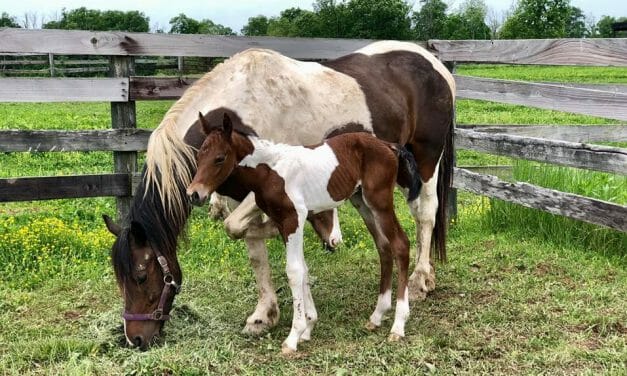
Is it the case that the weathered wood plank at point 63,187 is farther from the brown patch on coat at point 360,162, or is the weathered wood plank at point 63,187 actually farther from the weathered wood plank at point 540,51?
the weathered wood plank at point 540,51

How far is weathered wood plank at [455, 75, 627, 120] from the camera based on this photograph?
461 centimetres

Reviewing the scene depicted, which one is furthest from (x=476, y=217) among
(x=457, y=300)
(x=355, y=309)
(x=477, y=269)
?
(x=355, y=309)

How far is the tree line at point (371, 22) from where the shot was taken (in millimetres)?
46562

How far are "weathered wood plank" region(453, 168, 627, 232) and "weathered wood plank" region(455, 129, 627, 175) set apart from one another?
0.25 metres

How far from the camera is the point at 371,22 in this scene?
1836 inches

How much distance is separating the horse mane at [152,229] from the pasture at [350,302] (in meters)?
0.50

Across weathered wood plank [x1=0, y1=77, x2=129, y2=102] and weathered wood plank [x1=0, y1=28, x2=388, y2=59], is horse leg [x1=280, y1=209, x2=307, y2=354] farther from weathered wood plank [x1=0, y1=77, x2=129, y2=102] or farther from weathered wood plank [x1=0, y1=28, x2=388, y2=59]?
weathered wood plank [x1=0, y1=28, x2=388, y2=59]

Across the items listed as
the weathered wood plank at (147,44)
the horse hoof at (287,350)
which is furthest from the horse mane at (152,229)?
the weathered wood plank at (147,44)

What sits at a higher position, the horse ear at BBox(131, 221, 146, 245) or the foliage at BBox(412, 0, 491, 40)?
the foliage at BBox(412, 0, 491, 40)

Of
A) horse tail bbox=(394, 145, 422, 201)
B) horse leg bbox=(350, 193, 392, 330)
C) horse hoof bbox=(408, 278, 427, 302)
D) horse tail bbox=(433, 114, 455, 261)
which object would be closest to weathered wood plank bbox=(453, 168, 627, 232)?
horse tail bbox=(433, 114, 455, 261)

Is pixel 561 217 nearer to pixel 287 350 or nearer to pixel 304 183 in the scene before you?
pixel 304 183

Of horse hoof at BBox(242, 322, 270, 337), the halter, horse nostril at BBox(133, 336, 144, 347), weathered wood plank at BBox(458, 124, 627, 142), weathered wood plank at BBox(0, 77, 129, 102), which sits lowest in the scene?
horse hoof at BBox(242, 322, 270, 337)

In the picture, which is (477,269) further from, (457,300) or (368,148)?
(368,148)

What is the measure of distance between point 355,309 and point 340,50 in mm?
2927
